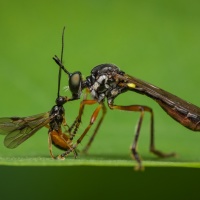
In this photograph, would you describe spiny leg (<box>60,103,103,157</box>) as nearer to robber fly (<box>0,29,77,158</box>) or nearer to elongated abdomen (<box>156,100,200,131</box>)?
robber fly (<box>0,29,77,158</box>)

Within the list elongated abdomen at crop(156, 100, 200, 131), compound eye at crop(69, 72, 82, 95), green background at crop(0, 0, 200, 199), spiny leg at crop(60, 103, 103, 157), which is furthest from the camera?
compound eye at crop(69, 72, 82, 95)

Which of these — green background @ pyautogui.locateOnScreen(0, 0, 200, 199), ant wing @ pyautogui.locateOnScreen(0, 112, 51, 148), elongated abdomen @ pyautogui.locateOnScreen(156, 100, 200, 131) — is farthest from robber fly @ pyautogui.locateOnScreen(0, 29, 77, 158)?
elongated abdomen @ pyautogui.locateOnScreen(156, 100, 200, 131)

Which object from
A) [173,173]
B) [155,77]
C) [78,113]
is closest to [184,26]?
[155,77]

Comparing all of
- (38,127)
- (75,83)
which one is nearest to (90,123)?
(38,127)

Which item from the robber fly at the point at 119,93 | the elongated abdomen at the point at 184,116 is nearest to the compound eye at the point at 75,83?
the robber fly at the point at 119,93

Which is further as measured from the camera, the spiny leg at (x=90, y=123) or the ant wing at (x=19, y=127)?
the spiny leg at (x=90, y=123)

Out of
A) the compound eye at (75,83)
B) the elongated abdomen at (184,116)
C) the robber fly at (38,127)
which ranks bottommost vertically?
the robber fly at (38,127)

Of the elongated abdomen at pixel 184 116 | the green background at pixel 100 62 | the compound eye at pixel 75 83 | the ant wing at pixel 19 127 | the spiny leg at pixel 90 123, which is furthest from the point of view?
the compound eye at pixel 75 83

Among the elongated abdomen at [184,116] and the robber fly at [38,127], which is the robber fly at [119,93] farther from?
the robber fly at [38,127]
